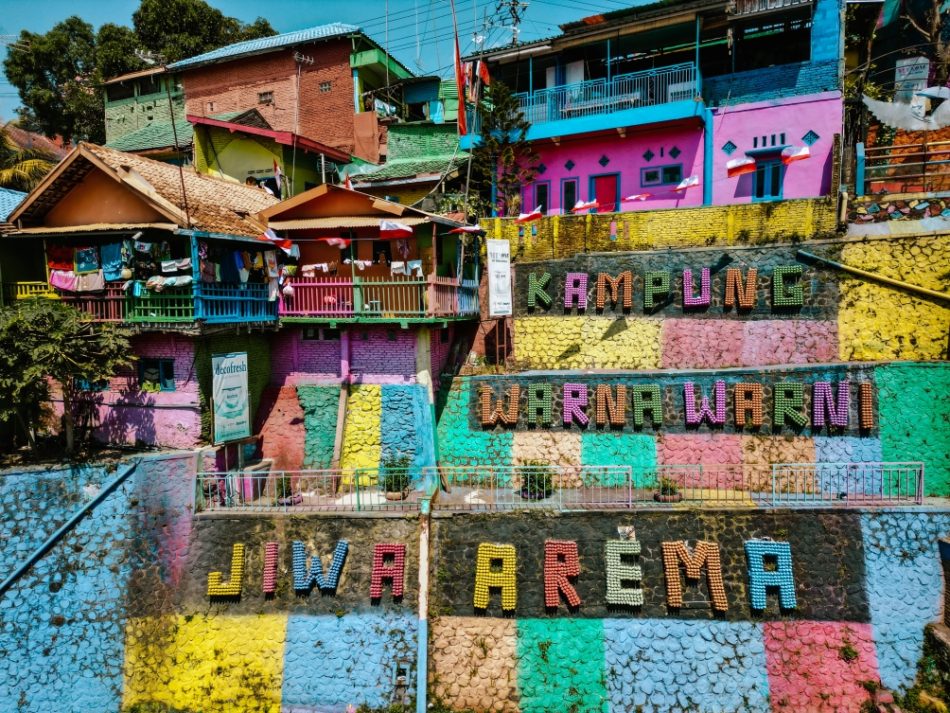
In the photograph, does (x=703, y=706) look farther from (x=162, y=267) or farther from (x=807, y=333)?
(x=162, y=267)

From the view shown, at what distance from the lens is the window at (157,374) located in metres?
16.5

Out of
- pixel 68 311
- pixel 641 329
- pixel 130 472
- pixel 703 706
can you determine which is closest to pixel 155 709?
pixel 130 472

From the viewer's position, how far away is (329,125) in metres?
29.4

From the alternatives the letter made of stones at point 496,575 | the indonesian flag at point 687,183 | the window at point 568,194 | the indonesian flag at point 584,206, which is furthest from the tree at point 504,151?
the letter made of stones at point 496,575

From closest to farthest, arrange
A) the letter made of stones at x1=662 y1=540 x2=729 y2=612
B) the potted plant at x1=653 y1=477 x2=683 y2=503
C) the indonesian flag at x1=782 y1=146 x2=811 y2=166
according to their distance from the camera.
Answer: the letter made of stones at x1=662 y1=540 x2=729 y2=612 → the potted plant at x1=653 y1=477 x2=683 y2=503 → the indonesian flag at x1=782 y1=146 x2=811 y2=166

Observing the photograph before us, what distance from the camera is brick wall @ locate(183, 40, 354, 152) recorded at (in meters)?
28.9

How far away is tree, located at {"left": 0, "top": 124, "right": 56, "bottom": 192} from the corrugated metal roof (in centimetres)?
1542

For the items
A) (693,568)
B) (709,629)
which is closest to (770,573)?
(693,568)

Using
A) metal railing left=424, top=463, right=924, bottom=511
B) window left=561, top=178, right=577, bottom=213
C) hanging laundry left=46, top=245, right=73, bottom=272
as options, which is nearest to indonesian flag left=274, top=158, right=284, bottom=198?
hanging laundry left=46, top=245, right=73, bottom=272

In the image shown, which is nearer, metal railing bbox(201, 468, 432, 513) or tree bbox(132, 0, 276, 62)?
metal railing bbox(201, 468, 432, 513)

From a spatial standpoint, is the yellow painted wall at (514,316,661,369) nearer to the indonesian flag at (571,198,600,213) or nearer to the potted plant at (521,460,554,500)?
the indonesian flag at (571,198,600,213)

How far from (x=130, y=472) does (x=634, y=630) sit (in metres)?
12.0

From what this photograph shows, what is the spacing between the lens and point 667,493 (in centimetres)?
1488

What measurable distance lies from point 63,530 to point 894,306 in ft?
70.5
